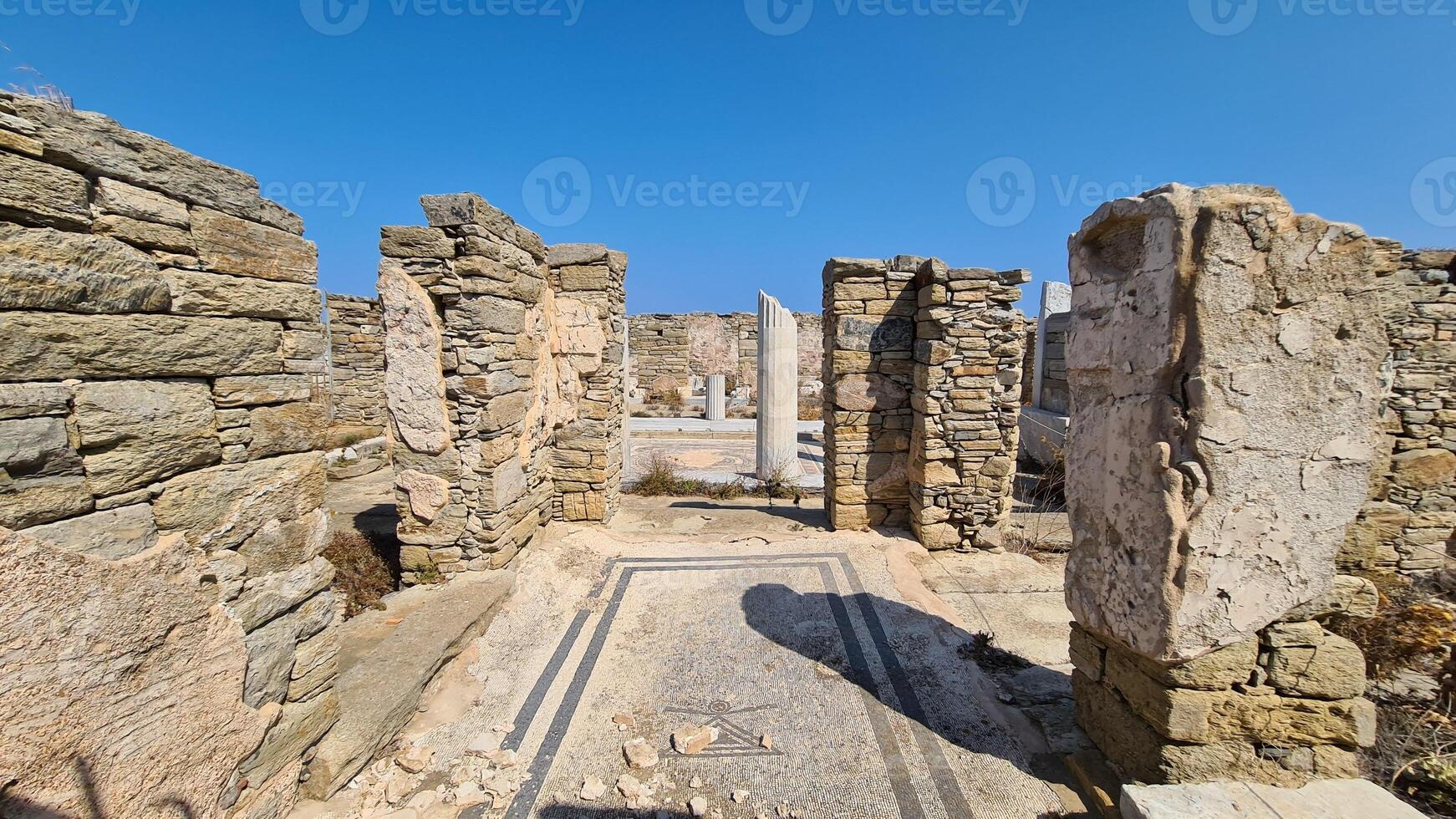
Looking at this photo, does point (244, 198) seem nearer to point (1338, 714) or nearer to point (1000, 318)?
point (1338, 714)

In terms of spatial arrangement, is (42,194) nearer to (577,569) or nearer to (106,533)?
(106,533)

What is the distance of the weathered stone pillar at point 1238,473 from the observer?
2.07 m

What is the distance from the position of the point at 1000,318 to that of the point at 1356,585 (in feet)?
11.7

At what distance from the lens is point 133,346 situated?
1.74 m

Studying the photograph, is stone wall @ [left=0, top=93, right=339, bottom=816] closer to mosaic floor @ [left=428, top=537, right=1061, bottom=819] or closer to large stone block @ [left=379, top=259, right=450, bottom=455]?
mosaic floor @ [left=428, top=537, right=1061, bottom=819]

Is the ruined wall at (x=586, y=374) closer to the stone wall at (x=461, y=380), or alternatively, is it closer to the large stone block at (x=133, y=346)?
the stone wall at (x=461, y=380)

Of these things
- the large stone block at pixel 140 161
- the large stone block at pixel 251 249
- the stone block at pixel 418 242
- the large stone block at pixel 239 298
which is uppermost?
the stone block at pixel 418 242

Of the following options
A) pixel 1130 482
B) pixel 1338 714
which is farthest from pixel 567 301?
pixel 1338 714

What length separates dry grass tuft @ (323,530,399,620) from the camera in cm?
426

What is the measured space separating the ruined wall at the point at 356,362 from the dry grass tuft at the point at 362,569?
7.89 metres

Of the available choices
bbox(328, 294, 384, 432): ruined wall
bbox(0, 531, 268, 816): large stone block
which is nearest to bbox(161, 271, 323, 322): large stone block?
bbox(0, 531, 268, 816): large stone block

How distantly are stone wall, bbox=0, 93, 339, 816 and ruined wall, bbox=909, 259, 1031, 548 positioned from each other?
Answer: 201 inches

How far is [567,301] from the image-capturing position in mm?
5719

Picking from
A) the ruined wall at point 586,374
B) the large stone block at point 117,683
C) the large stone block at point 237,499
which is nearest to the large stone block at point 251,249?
the large stone block at point 237,499
